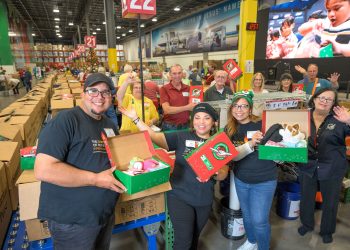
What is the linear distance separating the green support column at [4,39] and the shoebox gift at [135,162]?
16323mm

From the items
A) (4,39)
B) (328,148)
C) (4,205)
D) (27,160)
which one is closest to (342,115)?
(328,148)

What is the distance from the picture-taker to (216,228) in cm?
278

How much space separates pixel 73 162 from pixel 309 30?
8925 mm

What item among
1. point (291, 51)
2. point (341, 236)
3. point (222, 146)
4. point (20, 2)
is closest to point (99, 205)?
point (222, 146)

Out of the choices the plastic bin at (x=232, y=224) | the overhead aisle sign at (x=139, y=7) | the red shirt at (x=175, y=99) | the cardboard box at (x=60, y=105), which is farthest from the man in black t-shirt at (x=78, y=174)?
the cardboard box at (x=60, y=105)

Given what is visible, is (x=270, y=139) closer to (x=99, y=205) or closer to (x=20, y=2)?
(x=99, y=205)

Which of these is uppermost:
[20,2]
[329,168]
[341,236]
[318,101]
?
[20,2]

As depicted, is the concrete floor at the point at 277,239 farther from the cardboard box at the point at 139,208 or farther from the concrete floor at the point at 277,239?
the cardboard box at the point at 139,208

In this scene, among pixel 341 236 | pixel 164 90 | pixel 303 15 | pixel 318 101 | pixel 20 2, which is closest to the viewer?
pixel 318 101

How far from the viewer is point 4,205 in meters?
2.19

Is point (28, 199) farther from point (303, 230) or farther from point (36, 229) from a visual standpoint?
point (303, 230)

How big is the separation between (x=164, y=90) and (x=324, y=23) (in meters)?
6.79

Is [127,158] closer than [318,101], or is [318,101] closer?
[127,158]

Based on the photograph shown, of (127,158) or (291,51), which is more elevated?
(291,51)
